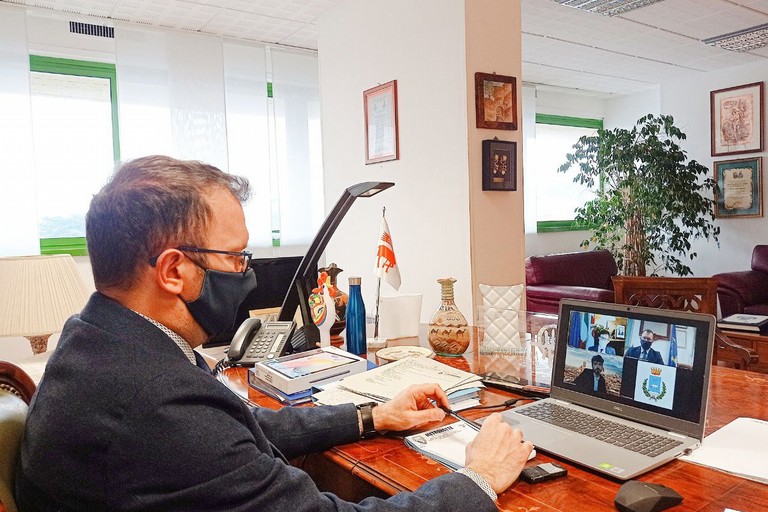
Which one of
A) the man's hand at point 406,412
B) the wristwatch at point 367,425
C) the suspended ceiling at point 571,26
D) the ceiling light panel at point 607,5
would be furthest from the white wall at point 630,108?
the wristwatch at point 367,425

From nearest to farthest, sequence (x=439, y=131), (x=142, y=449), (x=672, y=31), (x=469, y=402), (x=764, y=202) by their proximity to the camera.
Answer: (x=142, y=449)
(x=469, y=402)
(x=439, y=131)
(x=672, y=31)
(x=764, y=202)

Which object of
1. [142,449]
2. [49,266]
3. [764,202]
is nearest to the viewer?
[142,449]

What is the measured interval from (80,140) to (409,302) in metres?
3.21

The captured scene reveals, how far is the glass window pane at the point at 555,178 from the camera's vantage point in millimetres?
6523

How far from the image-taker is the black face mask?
0.97 meters

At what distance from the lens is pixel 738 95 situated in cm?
570

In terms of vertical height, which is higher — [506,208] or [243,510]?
[506,208]

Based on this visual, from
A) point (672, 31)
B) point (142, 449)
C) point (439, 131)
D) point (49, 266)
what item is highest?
point (672, 31)

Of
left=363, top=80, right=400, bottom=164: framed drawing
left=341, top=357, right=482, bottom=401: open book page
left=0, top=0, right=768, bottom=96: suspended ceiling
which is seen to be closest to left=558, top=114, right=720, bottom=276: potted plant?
left=0, top=0, right=768, bottom=96: suspended ceiling

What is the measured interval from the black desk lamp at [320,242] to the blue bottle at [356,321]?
5.7 inches

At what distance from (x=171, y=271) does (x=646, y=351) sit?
89 centimetres

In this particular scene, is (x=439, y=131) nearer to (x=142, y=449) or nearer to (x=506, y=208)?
(x=506, y=208)

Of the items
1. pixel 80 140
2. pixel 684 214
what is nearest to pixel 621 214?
pixel 684 214

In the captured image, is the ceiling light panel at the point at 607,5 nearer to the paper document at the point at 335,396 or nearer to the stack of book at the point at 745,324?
the stack of book at the point at 745,324
